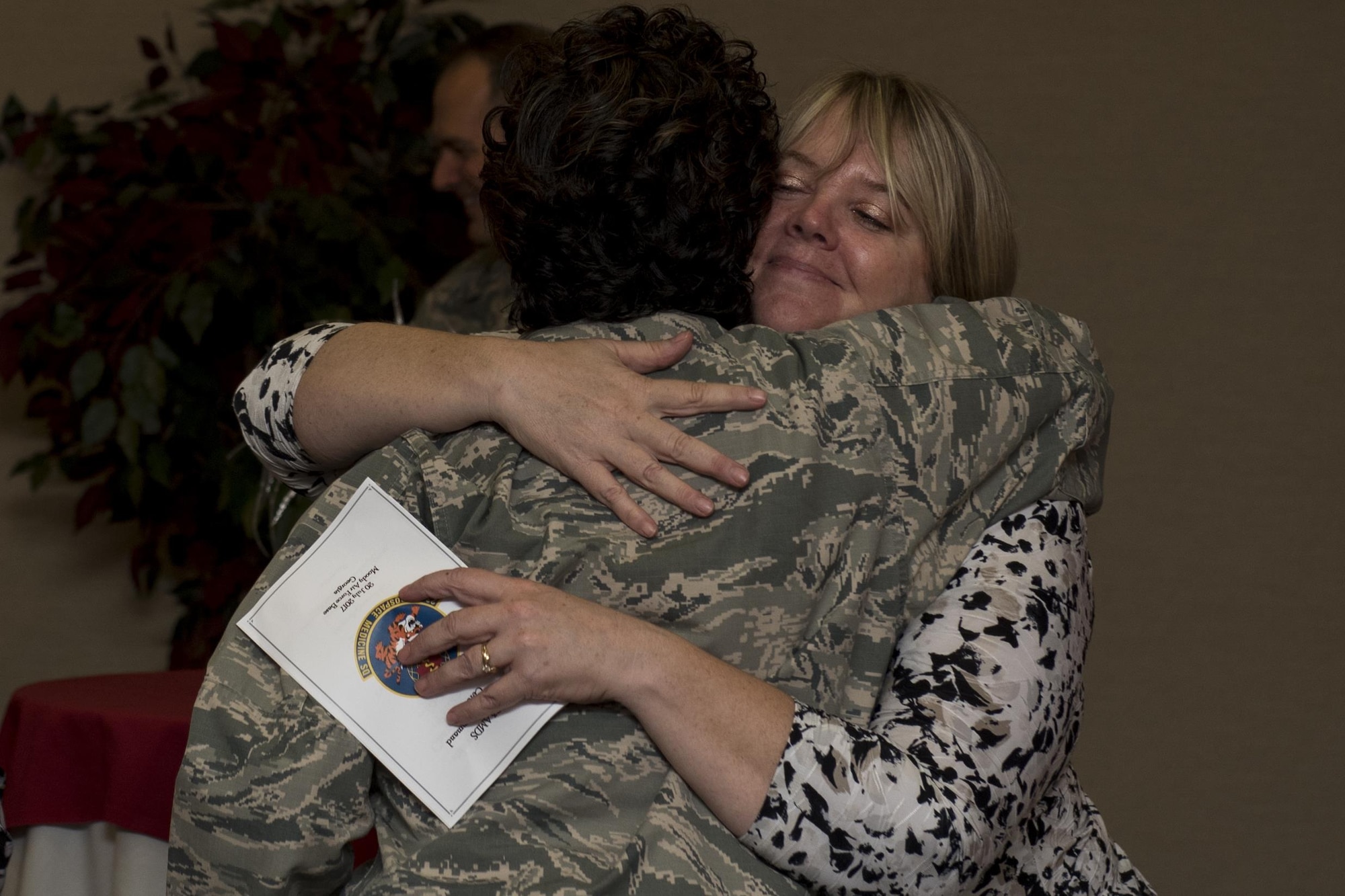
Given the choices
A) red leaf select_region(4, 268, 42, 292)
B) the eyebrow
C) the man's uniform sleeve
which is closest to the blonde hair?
the eyebrow

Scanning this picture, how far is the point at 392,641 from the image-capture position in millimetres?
1104

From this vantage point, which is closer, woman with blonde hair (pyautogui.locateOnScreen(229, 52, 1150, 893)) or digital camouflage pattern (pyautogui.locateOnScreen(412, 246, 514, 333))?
woman with blonde hair (pyautogui.locateOnScreen(229, 52, 1150, 893))

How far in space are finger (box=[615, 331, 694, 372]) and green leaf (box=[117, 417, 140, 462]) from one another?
7.60 ft

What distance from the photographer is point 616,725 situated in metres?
1.10

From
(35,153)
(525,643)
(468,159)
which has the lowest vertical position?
(35,153)

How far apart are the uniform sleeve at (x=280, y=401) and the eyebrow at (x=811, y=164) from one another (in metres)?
0.63

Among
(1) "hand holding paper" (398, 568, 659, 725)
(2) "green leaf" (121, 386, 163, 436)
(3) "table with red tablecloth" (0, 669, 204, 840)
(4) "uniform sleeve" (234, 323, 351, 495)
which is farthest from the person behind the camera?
(2) "green leaf" (121, 386, 163, 436)

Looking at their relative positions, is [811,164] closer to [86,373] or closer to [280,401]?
[280,401]

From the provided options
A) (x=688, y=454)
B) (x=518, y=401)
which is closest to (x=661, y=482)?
(x=688, y=454)

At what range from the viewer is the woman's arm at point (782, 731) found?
1048 mm

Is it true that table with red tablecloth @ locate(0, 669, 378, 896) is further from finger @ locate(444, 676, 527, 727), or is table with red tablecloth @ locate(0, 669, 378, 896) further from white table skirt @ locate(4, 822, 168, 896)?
finger @ locate(444, 676, 527, 727)

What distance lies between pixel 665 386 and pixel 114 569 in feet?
10.6

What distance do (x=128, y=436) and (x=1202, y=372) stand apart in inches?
111

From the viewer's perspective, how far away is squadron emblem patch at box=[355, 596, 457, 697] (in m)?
1.09
